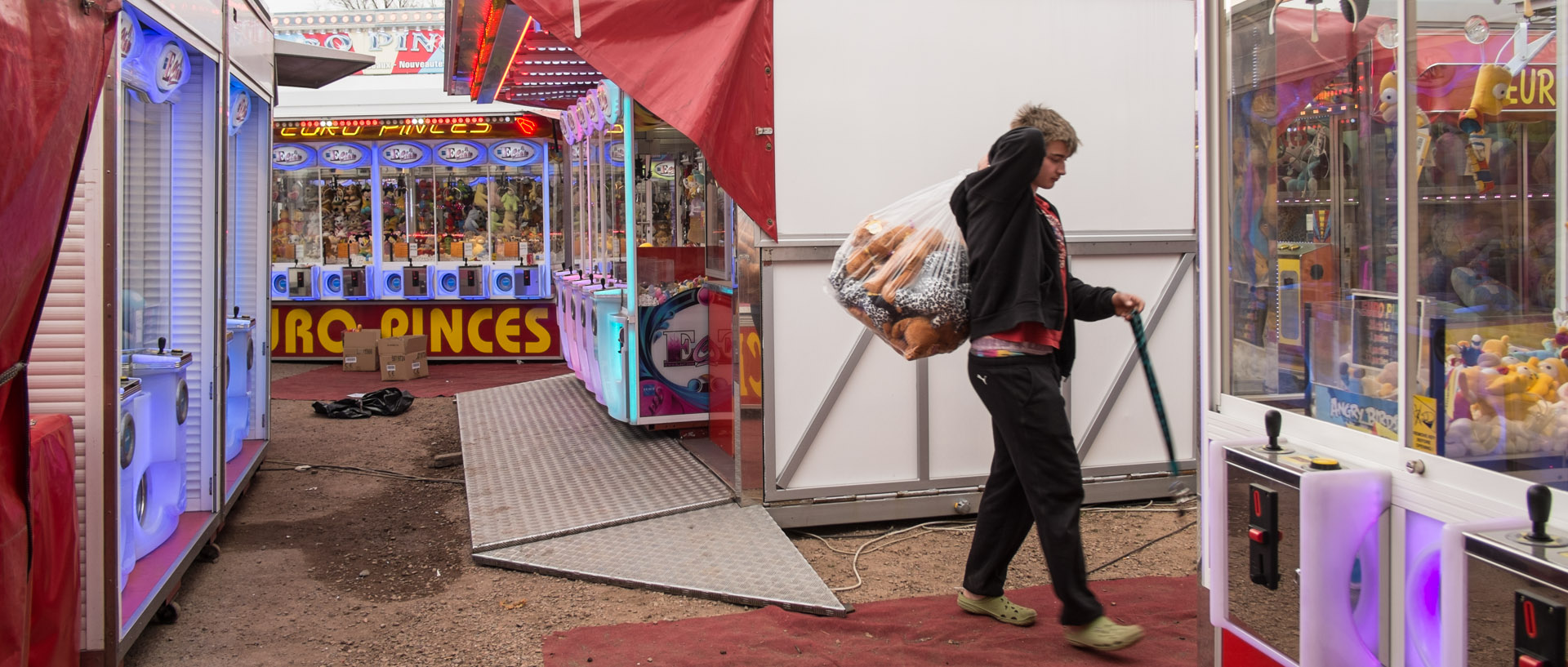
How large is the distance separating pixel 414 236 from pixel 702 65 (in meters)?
9.16

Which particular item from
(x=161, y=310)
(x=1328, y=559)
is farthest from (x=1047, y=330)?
(x=161, y=310)

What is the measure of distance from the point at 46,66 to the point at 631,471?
13.7 ft

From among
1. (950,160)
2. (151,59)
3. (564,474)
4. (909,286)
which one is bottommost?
(564,474)

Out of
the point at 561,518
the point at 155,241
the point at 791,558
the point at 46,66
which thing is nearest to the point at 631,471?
the point at 561,518

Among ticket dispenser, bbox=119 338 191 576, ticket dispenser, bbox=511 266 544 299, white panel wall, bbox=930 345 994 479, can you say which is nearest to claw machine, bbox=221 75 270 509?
ticket dispenser, bbox=119 338 191 576

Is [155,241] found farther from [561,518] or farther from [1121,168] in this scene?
[1121,168]

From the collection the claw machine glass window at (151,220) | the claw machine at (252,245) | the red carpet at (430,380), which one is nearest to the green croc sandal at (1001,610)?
the claw machine glass window at (151,220)

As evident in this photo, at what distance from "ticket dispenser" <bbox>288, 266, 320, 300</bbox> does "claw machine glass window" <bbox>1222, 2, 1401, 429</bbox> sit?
12.1 metres

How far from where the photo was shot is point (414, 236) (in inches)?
526

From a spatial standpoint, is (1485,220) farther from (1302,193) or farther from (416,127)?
(416,127)

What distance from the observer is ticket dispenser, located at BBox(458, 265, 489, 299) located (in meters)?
13.1

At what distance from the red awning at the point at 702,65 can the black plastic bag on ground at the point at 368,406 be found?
5609mm

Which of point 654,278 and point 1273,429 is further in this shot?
point 654,278

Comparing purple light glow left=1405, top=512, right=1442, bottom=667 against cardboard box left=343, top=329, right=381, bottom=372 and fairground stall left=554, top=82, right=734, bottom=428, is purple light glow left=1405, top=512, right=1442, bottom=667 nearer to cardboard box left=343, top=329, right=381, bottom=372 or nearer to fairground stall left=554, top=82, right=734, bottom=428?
fairground stall left=554, top=82, right=734, bottom=428
